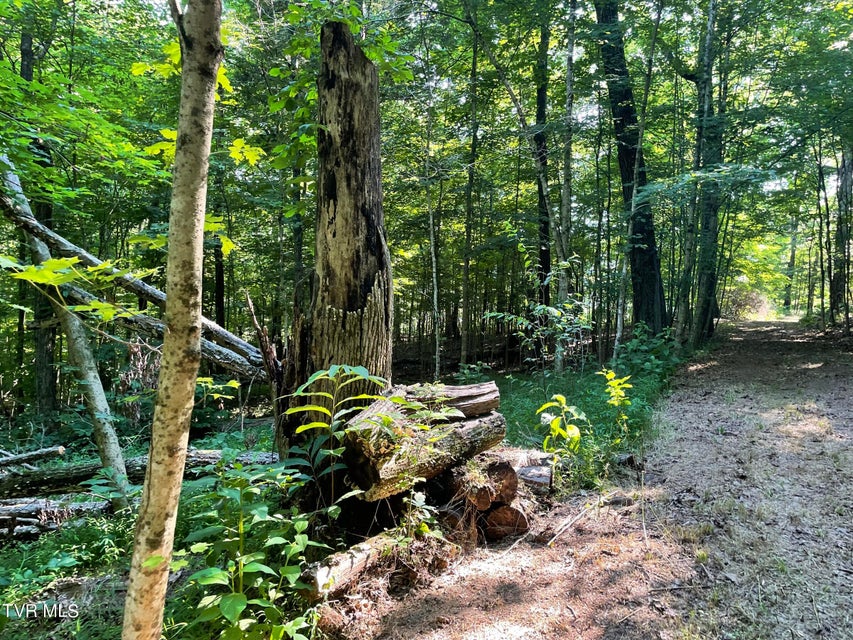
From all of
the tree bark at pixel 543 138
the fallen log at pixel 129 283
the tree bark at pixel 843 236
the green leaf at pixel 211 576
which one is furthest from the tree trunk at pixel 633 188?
the green leaf at pixel 211 576

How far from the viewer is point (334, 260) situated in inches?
117

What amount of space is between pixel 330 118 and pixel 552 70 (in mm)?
8935

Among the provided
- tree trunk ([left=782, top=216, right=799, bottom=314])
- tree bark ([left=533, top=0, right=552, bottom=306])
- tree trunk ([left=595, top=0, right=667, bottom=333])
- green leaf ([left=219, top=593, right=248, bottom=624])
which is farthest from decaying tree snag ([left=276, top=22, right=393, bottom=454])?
tree trunk ([left=782, top=216, right=799, bottom=314])

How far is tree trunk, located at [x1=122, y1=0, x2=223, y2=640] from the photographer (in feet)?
3.95

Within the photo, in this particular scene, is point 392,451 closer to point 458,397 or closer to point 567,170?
point 458,397

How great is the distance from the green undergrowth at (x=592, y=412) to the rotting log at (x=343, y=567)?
1.68 meters

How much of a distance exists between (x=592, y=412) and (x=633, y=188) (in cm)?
539

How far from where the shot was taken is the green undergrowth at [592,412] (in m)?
3.97

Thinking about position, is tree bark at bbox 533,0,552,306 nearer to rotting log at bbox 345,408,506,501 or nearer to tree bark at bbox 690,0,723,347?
tree bark at bbox 690,0,723,347

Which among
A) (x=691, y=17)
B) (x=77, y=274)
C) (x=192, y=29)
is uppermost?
(x=691, y=17)

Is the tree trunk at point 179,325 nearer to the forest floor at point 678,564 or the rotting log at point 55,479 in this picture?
the forest floor at point 678,564

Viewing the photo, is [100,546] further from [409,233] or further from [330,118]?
[409,233]

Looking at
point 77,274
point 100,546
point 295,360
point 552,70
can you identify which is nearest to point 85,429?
point 100,546

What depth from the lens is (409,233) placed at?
10508 millimetres
